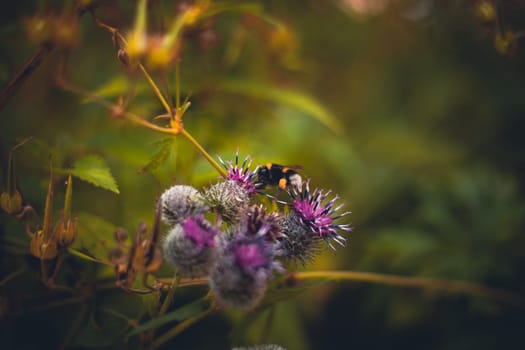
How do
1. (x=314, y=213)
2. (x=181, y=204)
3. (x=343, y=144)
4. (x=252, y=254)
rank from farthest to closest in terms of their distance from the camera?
(x=343, y=144) → (x=314, y=213) → (x=181, y=204) → (x=252, y=254)

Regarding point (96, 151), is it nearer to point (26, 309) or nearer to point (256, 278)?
point (26, 309)

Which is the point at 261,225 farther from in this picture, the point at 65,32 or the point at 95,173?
the point at 65,32

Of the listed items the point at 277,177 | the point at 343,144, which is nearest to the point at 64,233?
the point at 277,177

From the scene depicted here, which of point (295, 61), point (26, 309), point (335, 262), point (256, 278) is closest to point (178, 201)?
point (256, 278)

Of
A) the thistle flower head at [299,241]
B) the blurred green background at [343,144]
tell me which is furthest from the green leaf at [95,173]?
A: the thistle flower head at [299,241]

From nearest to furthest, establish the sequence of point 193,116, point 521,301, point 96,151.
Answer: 1. point 96,151
2. point 193,116
3. point 521,301

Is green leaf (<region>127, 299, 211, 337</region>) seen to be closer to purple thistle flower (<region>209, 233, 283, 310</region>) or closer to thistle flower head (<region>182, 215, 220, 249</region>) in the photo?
purple thistle flower (<region>209, 233, 283, 310</region>)

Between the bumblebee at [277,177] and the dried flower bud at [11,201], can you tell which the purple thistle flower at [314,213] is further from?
the dried flower bud at [11,201]
